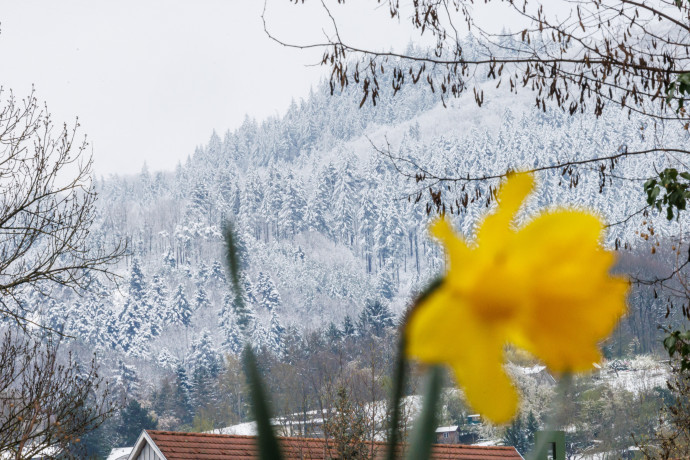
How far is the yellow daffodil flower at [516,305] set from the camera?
0.18m

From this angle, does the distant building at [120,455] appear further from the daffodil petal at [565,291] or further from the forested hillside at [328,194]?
the forested hillside at [328,194]

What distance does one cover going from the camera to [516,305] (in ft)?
0.62

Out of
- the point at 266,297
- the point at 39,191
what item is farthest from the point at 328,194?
the point at 266,297

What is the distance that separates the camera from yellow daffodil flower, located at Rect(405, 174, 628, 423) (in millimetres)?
183

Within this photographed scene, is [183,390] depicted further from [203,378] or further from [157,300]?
[157,300]

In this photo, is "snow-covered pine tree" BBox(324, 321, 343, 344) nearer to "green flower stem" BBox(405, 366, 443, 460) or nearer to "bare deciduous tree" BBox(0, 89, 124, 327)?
"green flower stem" BBox(405, 366, 443, 460)

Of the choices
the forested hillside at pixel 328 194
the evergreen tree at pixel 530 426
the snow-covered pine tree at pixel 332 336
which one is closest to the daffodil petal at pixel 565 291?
the evergreen tree at pixel 530 426

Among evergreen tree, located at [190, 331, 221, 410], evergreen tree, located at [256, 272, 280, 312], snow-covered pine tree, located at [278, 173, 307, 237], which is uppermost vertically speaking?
snow-covered pine tree, located at [278, 173, 307, 237]

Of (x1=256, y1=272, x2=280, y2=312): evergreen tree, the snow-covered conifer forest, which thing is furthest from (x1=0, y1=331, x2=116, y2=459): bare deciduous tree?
(x1=256, y1=272, x2=280, y2=312): evergreen tree

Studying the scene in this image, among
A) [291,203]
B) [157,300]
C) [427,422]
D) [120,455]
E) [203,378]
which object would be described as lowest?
[120,455]

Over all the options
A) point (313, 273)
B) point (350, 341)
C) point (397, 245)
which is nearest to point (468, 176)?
point (350, 341)

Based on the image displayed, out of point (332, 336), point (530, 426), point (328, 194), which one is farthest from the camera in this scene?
point (328, 194)

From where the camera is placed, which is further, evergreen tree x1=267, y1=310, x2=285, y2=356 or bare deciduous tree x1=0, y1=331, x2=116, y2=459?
bare deciduous tree x1=0, y1=331, x2=116, y2=459

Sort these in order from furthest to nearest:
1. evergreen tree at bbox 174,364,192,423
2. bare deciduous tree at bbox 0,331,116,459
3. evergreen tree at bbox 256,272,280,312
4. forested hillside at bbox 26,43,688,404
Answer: forested hillside at bbox 26,43,688,404 → bare deciduous tree at bbox 0,331,116,459 → evergreen tree at bbox 174,364,192,423 → evergreen tree at bbox 256,272,280,312
